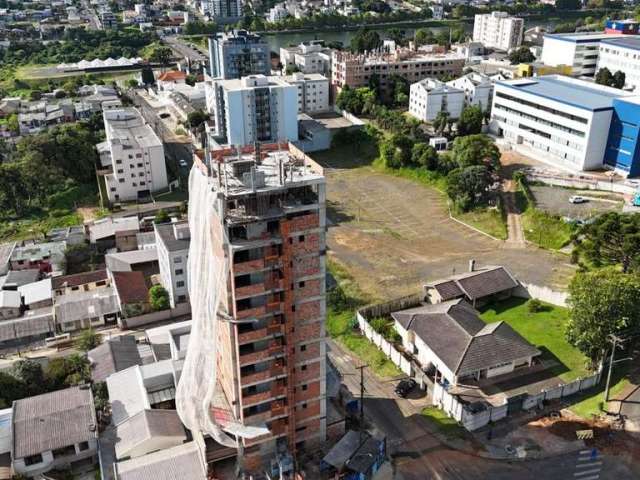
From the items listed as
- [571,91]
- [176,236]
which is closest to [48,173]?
[176,236]

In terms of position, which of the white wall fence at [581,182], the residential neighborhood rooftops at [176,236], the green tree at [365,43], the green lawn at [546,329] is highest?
the green tree at [365,43]

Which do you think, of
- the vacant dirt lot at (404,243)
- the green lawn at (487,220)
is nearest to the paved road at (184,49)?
the vacant dirt lot at (404,243)

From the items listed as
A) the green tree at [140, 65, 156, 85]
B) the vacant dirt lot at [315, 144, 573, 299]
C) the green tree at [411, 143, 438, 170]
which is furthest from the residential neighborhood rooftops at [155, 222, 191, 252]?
the green tree at [140, 65, 156, 85]

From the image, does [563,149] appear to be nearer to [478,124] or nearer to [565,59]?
[478,124]

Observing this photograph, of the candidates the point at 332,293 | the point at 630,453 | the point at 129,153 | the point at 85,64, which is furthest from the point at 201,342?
the point at 85,64

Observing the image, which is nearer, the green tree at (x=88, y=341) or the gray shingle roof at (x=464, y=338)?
the gray shingle roof at (x=464, y=338)

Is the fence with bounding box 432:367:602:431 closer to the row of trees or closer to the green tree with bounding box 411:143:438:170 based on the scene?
the green tree with bounding box 411:143:438:170

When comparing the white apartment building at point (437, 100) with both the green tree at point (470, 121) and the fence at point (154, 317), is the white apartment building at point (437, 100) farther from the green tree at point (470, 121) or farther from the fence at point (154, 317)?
the fence at point (154, 317)
